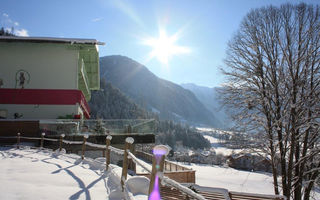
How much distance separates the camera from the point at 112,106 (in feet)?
449

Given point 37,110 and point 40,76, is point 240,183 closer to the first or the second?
point 37,110

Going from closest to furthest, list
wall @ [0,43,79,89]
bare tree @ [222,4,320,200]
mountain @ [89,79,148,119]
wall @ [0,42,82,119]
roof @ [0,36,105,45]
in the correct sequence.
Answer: bare tree @ [222,4,320,200]
roof @ [0,36,105,45]
wall @ [0,42,82,119]
wall @ [0,43,79,89]
mountain @ [89,79,148,119]

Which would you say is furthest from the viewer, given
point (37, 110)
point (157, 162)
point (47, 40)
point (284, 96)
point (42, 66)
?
point (42, 66)

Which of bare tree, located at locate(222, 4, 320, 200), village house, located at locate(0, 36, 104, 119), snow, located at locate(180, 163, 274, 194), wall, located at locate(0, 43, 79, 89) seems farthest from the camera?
snow, located at locate(180, 163, 274, 194)

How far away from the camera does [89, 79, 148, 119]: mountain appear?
425 feet

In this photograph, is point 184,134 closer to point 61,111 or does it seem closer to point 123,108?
point 123,108

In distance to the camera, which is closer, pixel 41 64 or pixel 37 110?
pixel 37 110

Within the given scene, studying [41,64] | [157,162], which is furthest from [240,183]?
[157,162]

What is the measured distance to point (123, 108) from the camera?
140 metres

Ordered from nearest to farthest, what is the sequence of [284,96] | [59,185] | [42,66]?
1. [59,185]
2. [284,96]
3. [42,66]

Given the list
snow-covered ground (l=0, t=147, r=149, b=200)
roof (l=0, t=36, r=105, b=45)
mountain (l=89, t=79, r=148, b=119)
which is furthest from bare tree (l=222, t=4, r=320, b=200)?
mountain (l=89, t=79, r=148, b=119)

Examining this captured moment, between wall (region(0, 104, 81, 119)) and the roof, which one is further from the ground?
the roof

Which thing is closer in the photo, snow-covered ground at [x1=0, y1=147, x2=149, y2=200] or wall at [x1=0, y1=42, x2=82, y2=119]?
snow-covered ground at [x1=0, y1=147, x2=149, y2=200]

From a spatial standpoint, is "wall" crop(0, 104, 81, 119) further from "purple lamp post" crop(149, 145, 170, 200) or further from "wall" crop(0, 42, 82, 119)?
"purple lamp post" crop(149, 145, 170, 200)
